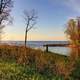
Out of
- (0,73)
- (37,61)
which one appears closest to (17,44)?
(37,61)

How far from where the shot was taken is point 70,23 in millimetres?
55844

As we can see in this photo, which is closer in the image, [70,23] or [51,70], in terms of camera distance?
[51,70]


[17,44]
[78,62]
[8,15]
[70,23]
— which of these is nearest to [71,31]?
[70,23]

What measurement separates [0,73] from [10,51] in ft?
24.2

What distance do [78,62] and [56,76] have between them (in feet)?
11.1

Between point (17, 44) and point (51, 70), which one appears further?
point (17, 44)

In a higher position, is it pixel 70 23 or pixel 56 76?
pixel 70 23

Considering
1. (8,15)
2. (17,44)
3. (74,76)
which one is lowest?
(74,76)

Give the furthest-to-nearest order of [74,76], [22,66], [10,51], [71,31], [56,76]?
[71,31], [10,51], [22,66], [74,76], [56,76]

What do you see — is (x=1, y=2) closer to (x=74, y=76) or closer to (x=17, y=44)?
(x=17, y=44)

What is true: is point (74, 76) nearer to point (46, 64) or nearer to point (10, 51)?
point (46, 64)

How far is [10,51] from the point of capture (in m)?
18.8

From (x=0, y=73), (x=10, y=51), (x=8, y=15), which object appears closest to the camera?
(x=0, y=73)

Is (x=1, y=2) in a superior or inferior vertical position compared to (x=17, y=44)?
superior
